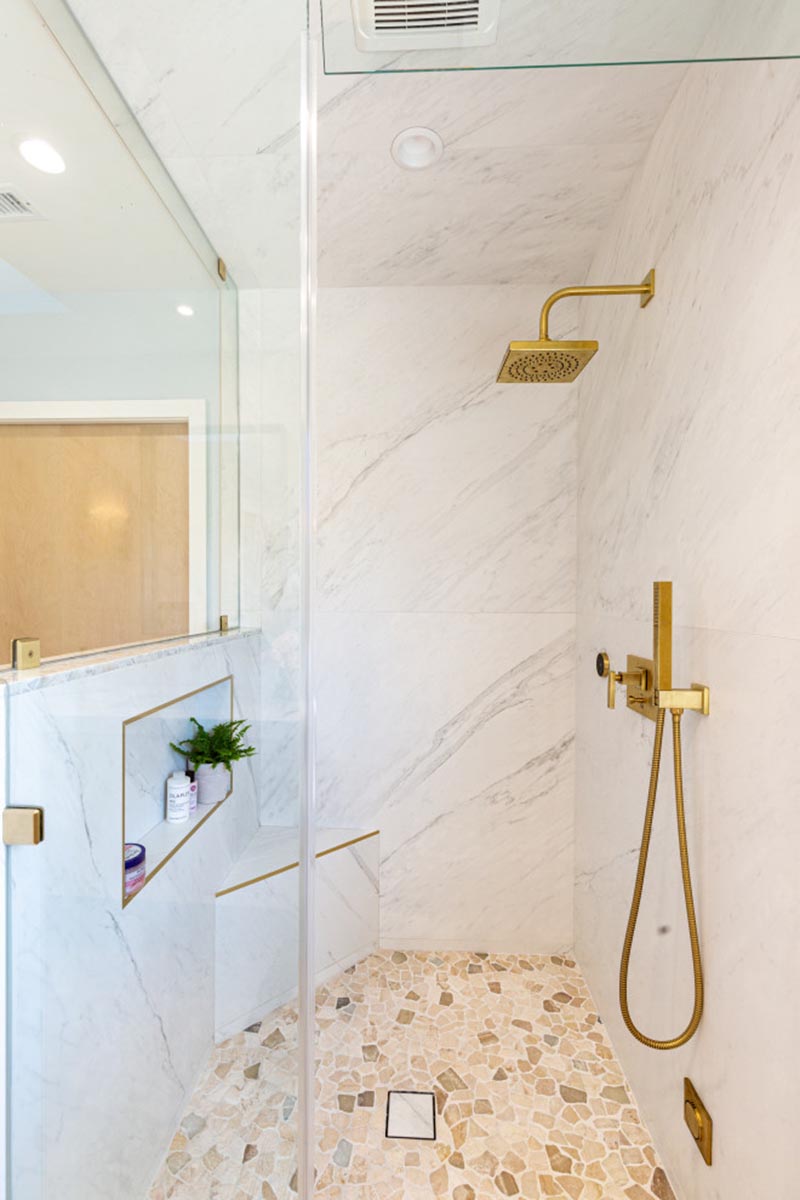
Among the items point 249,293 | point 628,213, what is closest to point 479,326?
point 628,213

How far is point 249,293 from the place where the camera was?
930mm

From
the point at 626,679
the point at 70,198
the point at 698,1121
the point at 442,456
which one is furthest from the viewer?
the point at 442,456

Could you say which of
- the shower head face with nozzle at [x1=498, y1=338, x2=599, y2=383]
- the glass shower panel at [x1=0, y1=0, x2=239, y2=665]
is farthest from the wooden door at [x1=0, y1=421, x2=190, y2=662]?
the shower head face with nozzle at [x1=498, y1=338, x2=599, y2=383]

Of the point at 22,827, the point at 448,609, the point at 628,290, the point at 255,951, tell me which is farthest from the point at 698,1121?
the point at 628,290

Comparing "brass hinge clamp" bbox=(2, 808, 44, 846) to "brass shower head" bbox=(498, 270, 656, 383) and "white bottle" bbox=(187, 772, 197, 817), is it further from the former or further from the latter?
"brass shower head" bbox=(498, 270, 656, 383)

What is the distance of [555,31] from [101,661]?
109cm

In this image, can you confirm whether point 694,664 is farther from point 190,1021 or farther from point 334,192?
point 334,192

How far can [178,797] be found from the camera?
100cm

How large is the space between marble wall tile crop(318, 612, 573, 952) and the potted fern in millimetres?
1092

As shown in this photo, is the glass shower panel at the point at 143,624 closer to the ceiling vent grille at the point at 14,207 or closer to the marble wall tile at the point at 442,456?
the ceiling vent grille at the point at 14,207

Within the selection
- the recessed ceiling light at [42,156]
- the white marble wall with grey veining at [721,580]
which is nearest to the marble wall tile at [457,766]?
the white marble wall with grey veining at [721,580]

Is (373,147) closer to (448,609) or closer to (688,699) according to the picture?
(448,609)

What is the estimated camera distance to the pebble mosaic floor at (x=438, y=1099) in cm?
92

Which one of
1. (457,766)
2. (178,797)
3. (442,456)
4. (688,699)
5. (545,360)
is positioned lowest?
(457,766)
